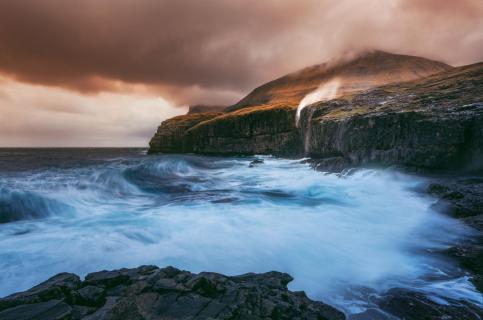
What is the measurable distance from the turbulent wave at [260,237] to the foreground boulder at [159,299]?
5.15 feet

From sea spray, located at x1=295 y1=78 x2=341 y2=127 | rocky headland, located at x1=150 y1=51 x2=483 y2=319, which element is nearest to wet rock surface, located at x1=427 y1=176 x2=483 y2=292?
rocky headland, located at x1=150 y1=51 x2=483 y2=319

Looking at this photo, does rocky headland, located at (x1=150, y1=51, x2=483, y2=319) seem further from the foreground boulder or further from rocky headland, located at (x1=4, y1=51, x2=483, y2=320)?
the foreground boulder

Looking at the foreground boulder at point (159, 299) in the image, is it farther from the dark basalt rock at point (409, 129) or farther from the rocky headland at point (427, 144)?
the dark basalt rock at point (409, 129)

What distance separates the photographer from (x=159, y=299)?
166 inches

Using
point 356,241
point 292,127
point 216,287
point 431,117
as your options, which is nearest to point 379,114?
point 431,117

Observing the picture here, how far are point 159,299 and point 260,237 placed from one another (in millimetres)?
5318

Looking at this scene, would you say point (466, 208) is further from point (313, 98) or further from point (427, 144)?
point (313, 98)

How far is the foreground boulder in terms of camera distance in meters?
3.91

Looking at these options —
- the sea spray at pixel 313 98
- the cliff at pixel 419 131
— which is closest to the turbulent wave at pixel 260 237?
the cliff at pixel 419 131

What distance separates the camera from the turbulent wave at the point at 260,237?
6.36 m

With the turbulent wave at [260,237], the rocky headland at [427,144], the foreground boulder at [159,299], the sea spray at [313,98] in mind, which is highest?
the sea spray at [313,98]

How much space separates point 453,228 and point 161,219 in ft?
34.0

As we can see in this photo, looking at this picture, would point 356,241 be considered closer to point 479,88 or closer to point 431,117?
point 431,117

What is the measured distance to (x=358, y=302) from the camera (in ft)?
17.3
